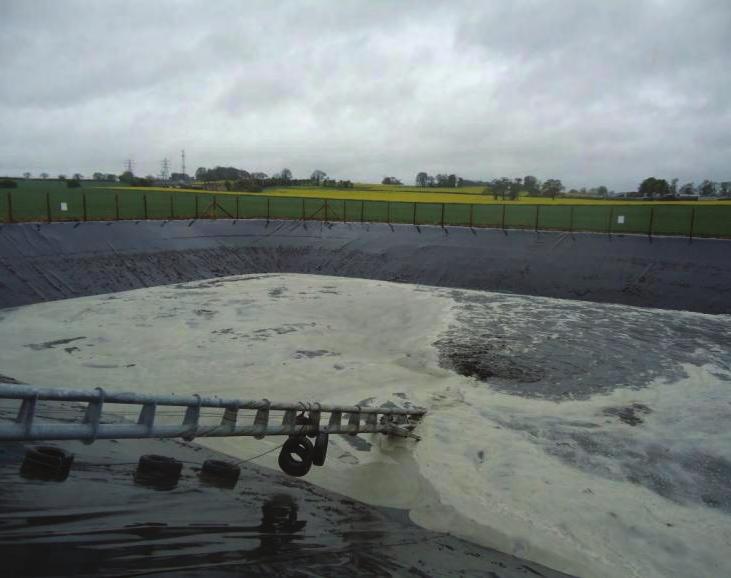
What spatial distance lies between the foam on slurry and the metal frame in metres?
0.52

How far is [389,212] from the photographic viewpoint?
40.5 metres

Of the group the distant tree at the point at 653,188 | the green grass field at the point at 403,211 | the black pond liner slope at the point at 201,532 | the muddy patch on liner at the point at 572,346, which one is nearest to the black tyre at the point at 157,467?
the black pond liner slope at the point at 201,532

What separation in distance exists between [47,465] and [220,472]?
1.80m

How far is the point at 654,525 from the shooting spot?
6.57 metres

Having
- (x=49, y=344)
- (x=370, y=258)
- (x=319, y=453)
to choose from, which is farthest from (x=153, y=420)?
(x=370, y=258)

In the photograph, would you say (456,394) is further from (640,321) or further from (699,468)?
(640,321)

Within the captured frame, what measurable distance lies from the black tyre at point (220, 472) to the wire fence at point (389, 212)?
21.2 m

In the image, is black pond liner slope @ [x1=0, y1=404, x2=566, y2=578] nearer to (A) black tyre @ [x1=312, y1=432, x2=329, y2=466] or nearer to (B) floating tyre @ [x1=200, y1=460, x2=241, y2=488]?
(B) floating tyre @ [x1=200, y1=460, x2=241, y2=488]

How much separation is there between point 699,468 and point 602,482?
1.61 meters

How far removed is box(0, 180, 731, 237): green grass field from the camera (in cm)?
3120

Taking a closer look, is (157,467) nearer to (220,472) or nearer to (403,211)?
(220,472)

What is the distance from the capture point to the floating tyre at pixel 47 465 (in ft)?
20.0

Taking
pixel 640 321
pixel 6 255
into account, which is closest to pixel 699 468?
pixel 640 321

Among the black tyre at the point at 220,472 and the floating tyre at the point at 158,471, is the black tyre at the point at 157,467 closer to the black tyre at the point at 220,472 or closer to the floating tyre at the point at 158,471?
the floating tyre at the point at 158,471
